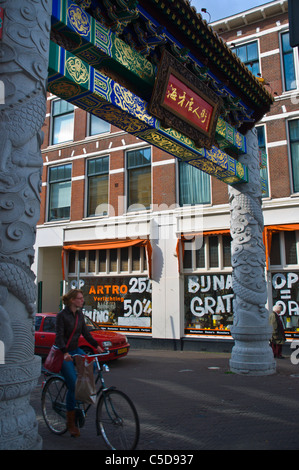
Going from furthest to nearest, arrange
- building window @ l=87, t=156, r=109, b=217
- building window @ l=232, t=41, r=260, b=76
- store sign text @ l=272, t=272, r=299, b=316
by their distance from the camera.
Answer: building window @ l=87, t=156, r=109, b=217 < building window @ l=232, t=41, r=260, b=76 < store sign text @ l=272, t=272, r=299, b=316

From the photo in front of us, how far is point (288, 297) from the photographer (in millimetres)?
11805

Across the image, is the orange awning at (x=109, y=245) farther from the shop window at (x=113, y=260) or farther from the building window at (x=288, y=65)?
the building window at (x=288, y=65)

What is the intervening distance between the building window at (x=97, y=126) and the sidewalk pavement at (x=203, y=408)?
32.2ft

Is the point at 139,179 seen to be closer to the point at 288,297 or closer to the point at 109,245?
the point at 109,245

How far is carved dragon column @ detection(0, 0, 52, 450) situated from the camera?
3.38 meters

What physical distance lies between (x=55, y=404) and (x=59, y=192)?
43.0 feet

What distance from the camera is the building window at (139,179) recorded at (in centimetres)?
1467

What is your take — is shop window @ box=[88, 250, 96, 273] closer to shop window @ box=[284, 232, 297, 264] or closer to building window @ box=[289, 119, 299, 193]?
shop window @ box=[284, 232, 297, 264]

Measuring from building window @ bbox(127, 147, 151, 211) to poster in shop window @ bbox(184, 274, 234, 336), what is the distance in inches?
135

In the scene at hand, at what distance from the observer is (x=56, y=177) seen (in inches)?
663

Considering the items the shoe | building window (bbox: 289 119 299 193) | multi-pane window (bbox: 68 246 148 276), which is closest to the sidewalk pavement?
the shoe

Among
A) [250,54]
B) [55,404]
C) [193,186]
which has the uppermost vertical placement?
[250,54]

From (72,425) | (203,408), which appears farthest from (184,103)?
(72,425)
